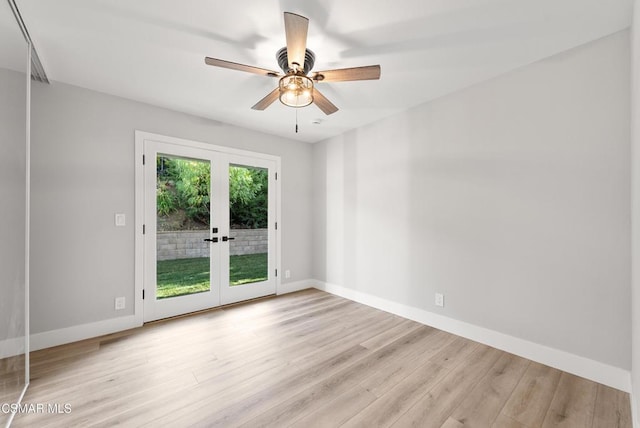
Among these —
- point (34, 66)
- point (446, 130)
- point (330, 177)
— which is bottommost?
point (330, 177)

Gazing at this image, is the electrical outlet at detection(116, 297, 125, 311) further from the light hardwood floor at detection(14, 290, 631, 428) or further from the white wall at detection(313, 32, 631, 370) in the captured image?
the white wall at detection(313, 32, 631, 370)

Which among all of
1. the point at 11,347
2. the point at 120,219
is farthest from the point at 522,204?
the point at 120,219

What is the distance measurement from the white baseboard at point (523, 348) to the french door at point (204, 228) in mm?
1961

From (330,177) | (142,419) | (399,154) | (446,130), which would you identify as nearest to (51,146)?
(142,419)

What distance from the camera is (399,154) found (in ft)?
10.9

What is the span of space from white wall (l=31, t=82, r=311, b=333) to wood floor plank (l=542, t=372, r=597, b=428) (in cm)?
384

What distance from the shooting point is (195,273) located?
11.2 feet

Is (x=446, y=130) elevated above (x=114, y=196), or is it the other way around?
(x=446, y=130)

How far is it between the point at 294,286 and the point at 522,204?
3.30 meters

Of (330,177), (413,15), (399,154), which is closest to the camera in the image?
(413,15)

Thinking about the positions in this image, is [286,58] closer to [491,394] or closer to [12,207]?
[12,207]

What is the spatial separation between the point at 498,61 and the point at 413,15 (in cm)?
105

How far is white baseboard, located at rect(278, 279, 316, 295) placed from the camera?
4.24 m

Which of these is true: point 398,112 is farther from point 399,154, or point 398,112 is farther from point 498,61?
point 498,61
